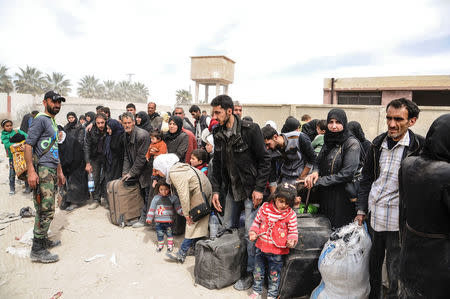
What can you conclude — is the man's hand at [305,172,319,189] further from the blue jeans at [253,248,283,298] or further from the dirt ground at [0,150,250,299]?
the dirt ground at [0,150,250,299]

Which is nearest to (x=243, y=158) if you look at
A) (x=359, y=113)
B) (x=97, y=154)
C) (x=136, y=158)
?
(x=136, y=158)

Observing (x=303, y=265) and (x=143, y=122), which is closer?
(x=303, y=265)

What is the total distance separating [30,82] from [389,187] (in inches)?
1824

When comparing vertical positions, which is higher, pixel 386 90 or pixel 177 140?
pixel 386 90

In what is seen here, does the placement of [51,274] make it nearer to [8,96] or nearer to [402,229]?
[402,229]

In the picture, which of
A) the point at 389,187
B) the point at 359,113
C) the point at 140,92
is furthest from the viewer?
the point at 140,92

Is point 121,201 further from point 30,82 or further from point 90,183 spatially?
point 30,82

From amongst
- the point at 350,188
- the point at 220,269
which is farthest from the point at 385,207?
the point at 220,269

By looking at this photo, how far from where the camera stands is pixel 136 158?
4.98m

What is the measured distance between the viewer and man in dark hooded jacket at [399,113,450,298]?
1.71 meters

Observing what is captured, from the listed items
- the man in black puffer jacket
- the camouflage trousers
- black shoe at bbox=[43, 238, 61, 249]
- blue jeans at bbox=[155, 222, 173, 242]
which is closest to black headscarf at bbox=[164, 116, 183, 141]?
blue jeans at bbox=[155, 222, 173, 242]

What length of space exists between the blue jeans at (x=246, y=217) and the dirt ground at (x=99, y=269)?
356 millimetres

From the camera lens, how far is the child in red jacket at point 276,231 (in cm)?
287

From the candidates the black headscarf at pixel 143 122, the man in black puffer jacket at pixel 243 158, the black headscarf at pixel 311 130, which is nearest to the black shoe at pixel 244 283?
the man in black puffer jacket at pixel 243 158
